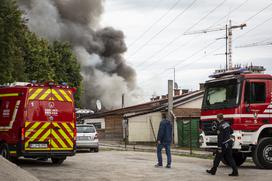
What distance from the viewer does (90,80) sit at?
3049 inches

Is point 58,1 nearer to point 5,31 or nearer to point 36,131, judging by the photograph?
point 5,31

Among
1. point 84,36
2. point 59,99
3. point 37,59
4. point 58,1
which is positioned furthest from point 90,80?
point 59,99

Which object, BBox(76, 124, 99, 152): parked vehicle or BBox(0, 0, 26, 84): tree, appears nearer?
BBox(76, 124, 99, 152): parked vehicle

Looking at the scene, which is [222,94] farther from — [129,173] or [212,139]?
[129,173]

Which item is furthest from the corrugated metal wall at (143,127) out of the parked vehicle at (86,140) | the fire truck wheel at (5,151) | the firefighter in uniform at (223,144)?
the firefighter in uniform at (223,144)

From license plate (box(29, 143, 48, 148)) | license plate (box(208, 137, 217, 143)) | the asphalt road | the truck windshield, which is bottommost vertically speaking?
the asphalt road

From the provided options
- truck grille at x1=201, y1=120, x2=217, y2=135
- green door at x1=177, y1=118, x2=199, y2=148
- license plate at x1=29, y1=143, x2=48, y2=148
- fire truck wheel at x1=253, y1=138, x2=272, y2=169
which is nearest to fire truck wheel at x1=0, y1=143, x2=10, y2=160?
license plate at x1=29, y1=143, x2=48, y2=148

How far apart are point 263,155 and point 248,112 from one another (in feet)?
4.70

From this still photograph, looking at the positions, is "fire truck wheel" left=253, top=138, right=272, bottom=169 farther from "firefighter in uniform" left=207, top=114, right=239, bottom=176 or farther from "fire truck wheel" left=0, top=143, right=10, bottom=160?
"fire truck wheel" left=0, top=143, right=10, bottom=160

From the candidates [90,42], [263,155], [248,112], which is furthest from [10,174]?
[90,42]

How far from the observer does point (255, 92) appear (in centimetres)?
1656

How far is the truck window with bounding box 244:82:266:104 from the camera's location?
1644 centimetres

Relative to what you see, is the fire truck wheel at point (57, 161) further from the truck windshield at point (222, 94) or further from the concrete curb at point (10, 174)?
the concrete curb at point (10, 174)

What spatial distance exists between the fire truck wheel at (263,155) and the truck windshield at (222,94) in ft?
5.10
